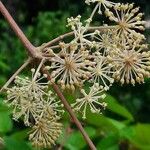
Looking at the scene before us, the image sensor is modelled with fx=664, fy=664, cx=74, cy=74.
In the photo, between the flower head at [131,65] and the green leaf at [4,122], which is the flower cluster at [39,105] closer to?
the flower head at [131,65]

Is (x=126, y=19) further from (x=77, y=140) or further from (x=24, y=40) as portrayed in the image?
(x=77, y=140)

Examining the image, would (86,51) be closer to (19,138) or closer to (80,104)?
(80,104)

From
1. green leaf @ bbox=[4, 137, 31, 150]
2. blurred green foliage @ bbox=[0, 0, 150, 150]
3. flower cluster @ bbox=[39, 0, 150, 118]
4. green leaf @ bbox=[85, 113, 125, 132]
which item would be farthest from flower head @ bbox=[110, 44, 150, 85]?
green leaf @ bbox=[85, 113, 125, 132]

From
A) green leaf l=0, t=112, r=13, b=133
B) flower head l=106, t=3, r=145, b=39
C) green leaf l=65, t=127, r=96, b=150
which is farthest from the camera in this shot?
green leaf l=65, t=127, r=96, b=150

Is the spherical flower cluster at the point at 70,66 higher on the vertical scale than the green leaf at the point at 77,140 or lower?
higher

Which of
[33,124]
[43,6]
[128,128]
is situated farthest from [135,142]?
[43,6]

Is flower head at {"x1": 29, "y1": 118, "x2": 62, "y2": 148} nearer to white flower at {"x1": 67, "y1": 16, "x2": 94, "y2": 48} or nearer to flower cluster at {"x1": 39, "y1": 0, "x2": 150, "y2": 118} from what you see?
flower cluster at {"x1": 39, "y1": 0, "x2": 150, "y2": 118}

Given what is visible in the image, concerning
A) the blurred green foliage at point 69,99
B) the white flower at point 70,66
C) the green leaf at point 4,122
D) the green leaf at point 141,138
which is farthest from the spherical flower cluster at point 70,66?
the green leaf at point 141,138
